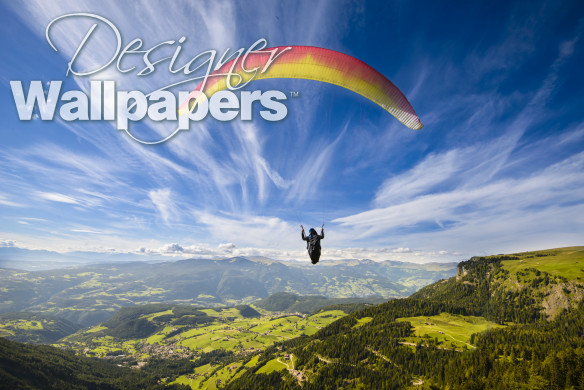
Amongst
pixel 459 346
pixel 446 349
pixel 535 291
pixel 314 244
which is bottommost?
pixel 459 346

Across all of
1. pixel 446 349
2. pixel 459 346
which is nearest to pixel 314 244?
pixel 446 349

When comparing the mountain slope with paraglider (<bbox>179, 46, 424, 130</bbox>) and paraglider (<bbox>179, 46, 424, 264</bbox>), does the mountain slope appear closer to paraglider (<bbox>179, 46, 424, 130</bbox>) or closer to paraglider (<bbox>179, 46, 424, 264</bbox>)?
paraglider (<bbox>179, 46, 424, 264</bbox>)

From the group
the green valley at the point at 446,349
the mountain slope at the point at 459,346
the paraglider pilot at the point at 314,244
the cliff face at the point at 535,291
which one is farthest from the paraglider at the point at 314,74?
the cliff face at the point at 535,291

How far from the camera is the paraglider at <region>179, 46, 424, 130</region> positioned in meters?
18.3

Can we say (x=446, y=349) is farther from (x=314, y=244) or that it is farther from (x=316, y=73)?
(x=316, y=73)

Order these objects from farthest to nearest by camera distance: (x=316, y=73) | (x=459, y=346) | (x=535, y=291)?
(x=535, y=291)
(x=459, y=346)
(x=316, y=73)

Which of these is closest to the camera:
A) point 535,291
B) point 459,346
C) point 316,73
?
point 316,73

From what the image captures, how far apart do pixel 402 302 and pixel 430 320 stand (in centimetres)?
3326

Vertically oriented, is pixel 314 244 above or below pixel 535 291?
above

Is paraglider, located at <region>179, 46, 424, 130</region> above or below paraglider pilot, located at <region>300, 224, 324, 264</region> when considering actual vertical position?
above

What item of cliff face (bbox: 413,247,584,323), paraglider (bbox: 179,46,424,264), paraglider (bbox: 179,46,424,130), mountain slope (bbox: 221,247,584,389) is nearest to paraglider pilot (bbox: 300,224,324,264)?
paraglider (bbox: 179,46,424,264)

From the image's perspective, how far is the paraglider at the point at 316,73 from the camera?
18.3 metres

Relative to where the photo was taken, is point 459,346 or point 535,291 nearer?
point 459,346

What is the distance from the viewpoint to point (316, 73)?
1912 cm
